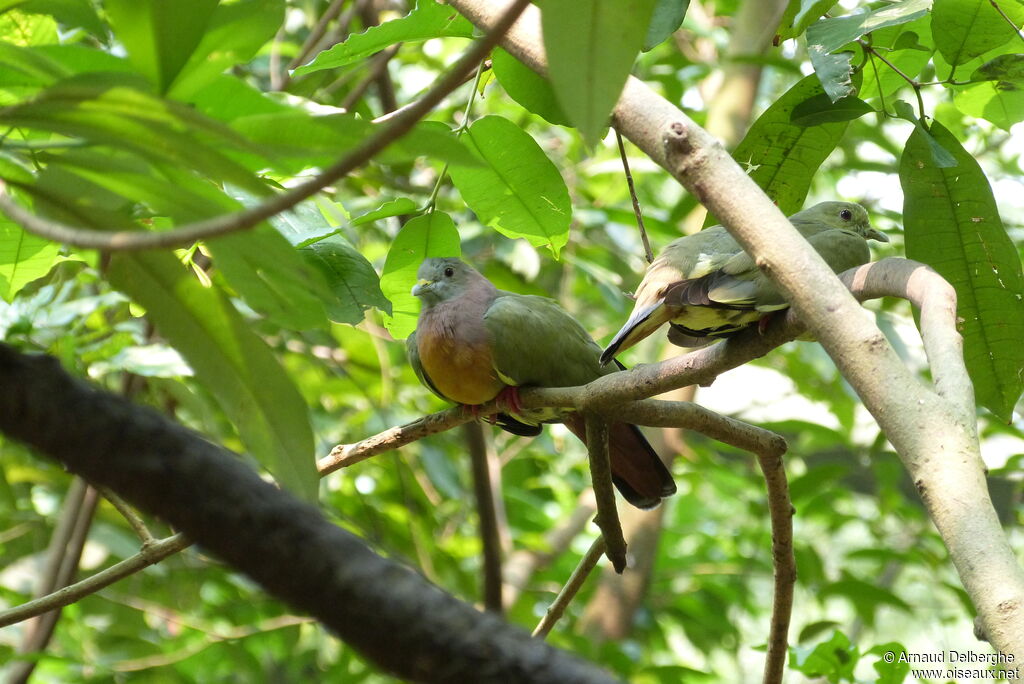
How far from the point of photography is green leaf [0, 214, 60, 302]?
1.50 meters

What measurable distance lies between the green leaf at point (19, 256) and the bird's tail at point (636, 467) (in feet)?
4.18

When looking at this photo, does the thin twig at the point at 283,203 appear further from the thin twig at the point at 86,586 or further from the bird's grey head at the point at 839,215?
the bird's grey head at the point at 839,215

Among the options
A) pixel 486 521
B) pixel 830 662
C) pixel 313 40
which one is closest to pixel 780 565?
pixel 830 662

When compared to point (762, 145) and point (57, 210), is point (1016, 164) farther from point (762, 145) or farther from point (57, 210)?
point (57, 210)

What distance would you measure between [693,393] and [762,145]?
2243 mm

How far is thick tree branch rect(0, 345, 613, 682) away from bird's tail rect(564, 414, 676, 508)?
72.7 inches

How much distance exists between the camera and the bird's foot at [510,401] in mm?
2305

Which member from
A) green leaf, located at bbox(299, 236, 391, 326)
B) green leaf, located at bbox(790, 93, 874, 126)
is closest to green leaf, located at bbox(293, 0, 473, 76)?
green leaf, located at bbox(299, 236, 391, 326)

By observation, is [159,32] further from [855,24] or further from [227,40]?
[855,24]

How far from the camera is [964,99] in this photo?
1.77 m

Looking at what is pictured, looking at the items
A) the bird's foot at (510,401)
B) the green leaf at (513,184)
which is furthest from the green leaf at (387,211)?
the bird's foot at (510,401)

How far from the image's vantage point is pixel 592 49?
0.89 m

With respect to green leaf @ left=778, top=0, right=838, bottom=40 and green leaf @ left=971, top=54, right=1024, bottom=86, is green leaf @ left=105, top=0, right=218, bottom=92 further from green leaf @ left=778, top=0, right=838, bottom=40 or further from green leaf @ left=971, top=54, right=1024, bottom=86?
green leaf @ left=971, top=54, right=1024, bottom=86

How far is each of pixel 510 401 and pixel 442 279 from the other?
65cm
